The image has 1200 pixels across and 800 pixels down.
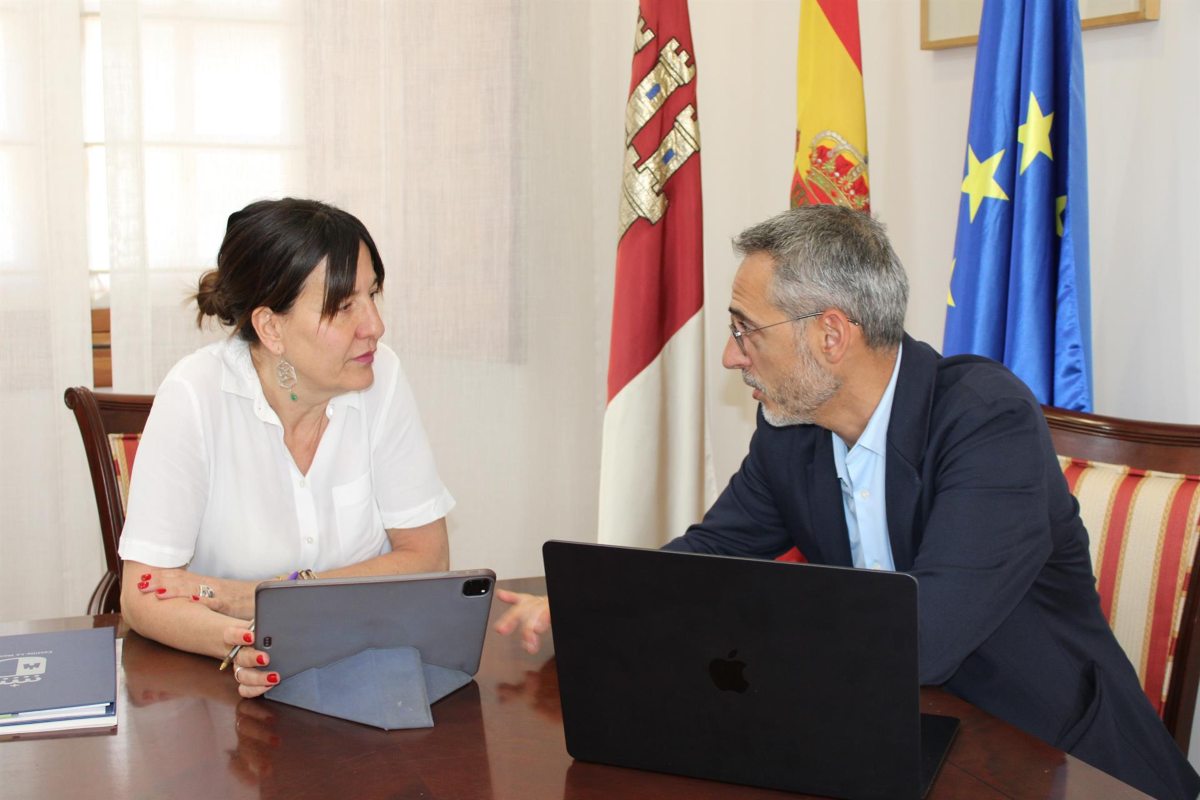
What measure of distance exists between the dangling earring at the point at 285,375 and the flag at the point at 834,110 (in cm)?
128

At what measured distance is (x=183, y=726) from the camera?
1.39 m

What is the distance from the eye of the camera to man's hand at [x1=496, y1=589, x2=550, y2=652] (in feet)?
5.40

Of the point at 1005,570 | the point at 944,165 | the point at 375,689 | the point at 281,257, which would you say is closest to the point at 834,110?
the point at 944,165

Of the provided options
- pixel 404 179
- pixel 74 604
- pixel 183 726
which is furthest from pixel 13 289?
pixel 183 726

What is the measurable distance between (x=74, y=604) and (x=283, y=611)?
6.44 feet

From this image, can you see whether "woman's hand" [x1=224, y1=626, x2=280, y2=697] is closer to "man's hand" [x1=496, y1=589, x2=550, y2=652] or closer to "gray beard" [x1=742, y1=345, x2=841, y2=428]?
"man's hand" [x1=496, y1=589, x2=550, y2=652]

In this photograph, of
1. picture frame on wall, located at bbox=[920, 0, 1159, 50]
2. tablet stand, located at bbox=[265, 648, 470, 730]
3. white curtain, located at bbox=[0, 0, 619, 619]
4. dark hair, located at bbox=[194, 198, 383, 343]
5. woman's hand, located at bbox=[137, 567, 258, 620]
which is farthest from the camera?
white curtain, located at bbox=[0, 0, 619, 619]

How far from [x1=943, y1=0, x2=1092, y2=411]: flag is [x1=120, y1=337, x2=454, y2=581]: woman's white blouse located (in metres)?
1.21

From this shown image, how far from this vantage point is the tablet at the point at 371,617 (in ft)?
4.64

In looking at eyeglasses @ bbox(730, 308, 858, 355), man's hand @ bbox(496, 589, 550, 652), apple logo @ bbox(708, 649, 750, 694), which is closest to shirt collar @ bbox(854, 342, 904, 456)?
eyeglasses @ bbox(730, 308, 858, 355)

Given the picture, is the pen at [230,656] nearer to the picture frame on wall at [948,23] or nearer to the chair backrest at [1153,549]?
the chair backrest at [1153,549]

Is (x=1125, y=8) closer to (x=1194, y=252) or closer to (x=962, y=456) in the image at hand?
(x=1194, y=252)

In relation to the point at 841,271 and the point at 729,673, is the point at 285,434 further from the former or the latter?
the point at 729,673

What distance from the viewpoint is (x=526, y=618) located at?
1.69 m
